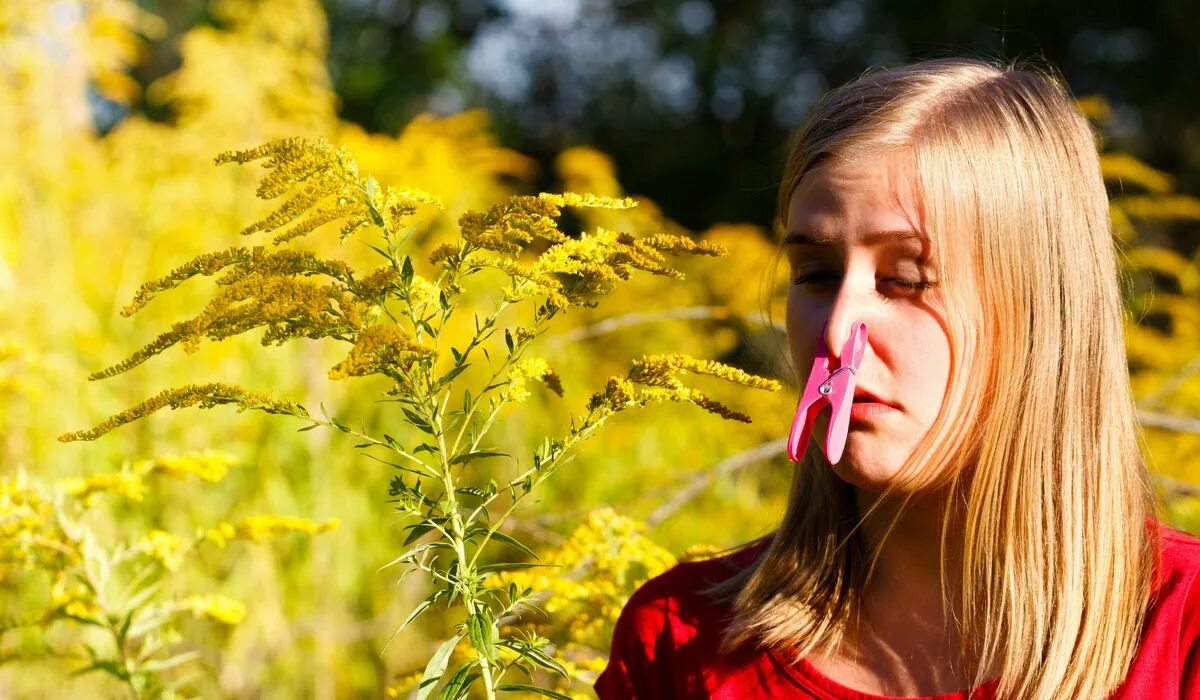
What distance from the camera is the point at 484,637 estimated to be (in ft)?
3.28

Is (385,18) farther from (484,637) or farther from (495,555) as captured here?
(484,637)

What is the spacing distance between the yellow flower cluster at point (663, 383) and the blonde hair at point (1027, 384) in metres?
0.22

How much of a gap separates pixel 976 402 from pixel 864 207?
22cm

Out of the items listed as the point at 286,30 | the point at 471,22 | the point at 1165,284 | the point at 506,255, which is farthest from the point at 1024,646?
the point at 471,22

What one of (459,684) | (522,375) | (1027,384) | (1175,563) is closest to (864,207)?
(1027,384)

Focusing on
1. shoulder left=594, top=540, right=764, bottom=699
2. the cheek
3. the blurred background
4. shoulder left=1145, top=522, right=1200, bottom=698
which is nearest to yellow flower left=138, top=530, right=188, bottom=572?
the blurred background

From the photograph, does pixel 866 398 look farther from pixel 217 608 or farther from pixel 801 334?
pixel 217 608

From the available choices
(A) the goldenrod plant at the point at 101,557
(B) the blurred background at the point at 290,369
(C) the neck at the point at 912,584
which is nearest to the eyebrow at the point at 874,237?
(C) the neck at the point at 912,584

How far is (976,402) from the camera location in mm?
1229

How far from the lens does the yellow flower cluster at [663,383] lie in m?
1.08

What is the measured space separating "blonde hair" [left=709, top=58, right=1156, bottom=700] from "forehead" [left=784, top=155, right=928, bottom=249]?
0.02m

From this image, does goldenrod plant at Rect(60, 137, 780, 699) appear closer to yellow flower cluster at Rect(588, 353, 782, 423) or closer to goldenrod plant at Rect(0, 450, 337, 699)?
yellow flower cluster at Rect(588, 353, 782, 423)

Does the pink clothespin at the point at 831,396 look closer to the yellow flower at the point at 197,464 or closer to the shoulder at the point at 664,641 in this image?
the shoulder at the point at 664,641

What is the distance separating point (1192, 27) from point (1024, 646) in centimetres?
655
